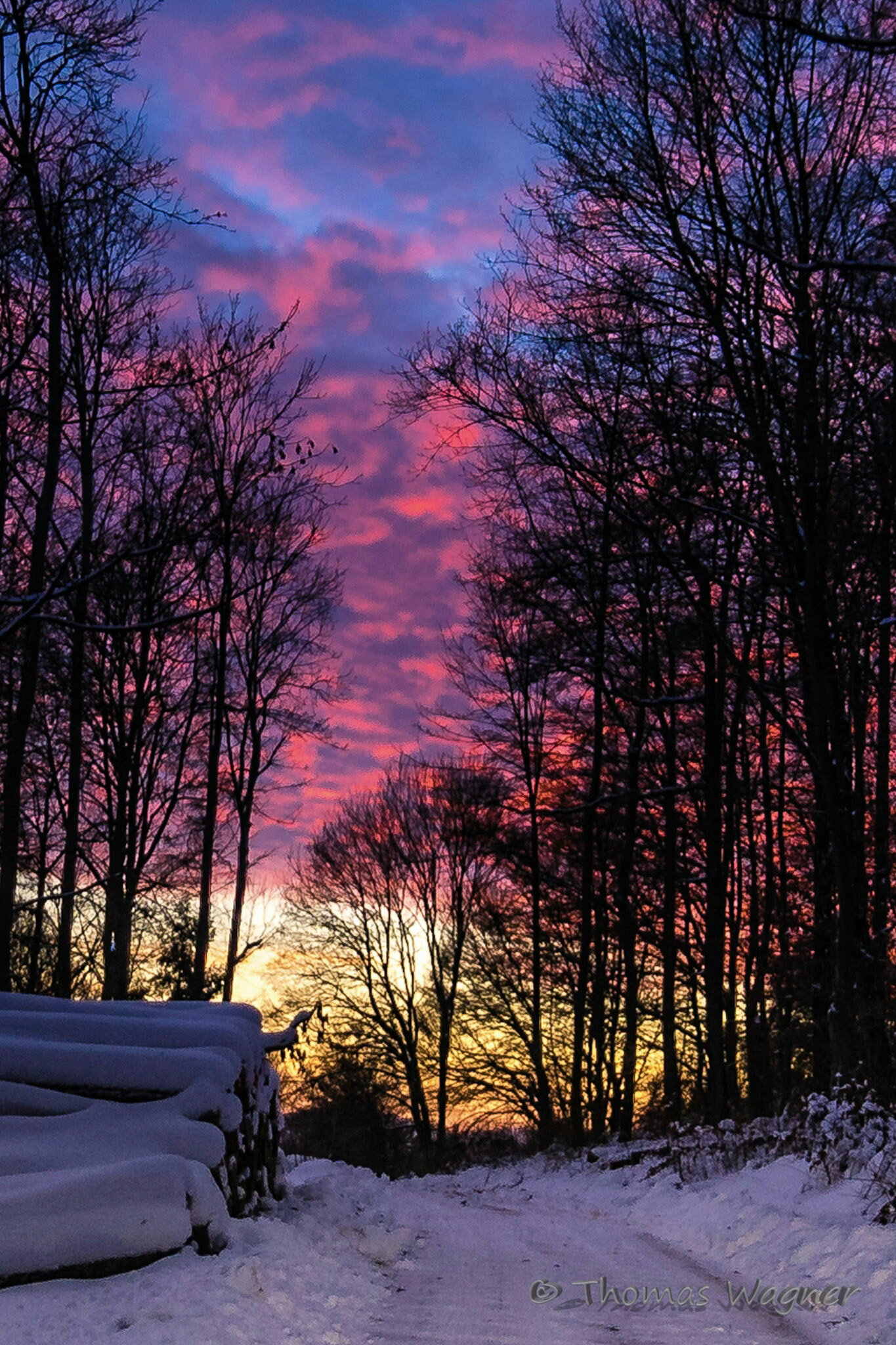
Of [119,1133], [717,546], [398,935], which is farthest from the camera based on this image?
[398,935]

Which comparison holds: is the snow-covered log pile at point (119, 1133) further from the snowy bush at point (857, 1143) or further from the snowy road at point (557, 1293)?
the snowy bush at point (857, 1143)

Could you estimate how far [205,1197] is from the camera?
20.7 ft

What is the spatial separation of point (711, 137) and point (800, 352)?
259 cm

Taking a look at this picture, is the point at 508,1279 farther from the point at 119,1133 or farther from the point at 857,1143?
the point at 857,1143

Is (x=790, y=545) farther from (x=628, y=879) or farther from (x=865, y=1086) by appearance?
(x=628, y=879)

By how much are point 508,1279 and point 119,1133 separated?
8.35 ft

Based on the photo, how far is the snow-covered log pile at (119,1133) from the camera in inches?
216

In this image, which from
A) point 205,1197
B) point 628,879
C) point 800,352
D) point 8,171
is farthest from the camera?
point 628,879

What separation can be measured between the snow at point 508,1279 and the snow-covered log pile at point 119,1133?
0.18 m

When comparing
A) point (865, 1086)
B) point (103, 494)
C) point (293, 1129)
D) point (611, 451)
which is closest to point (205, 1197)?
point (865, 1086)

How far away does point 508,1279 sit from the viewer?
23.9 feet

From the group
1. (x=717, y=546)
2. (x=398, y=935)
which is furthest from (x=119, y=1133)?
(x=398, y=935)
